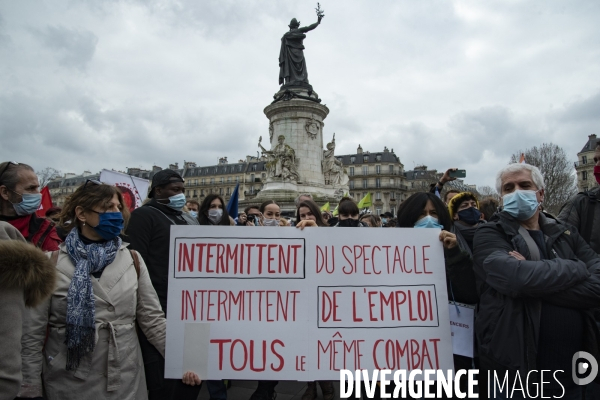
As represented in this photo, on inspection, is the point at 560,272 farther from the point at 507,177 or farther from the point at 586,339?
the point at 507,177

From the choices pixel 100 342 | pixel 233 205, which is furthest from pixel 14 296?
pixel 233 205

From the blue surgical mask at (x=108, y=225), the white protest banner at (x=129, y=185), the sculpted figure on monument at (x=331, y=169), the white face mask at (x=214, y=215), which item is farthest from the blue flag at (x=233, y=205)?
the sculpted figure on monument at (x=331, y=169)

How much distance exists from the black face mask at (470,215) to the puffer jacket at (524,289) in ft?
4.21

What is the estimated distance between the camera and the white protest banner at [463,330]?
10.2ft

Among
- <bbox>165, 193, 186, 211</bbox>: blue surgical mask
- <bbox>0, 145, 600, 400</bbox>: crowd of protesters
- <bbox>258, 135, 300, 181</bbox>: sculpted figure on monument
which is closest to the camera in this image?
<bbox>0, 145, 600, 400</bbox>: crowd of protesters

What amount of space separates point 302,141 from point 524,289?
1999 centimetres

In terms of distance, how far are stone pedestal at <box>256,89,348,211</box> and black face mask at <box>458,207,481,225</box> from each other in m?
17.1

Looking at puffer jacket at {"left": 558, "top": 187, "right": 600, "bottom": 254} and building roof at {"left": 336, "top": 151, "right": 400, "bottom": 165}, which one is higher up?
building roof at {"left": 336, "top": 151, "right": 400, "bottom": 165}

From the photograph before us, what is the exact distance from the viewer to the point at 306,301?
3156 mm

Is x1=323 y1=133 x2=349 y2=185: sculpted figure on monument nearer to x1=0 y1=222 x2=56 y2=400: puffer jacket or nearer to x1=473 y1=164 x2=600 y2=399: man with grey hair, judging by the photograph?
x1=473 y1=164 x2=600 y2=399: man with grey hair

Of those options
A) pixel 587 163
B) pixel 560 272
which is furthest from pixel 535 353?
pixel 587 163

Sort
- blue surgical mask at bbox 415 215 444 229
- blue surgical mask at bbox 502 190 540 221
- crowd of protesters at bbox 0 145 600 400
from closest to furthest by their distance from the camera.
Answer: crowd of protesters at bbox 0 145 600 400 → blue surgical mask at bbox 502 190 540 221 → blue surgical mask at bbox 415 215 444 229

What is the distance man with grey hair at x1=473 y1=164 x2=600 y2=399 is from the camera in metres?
2.42

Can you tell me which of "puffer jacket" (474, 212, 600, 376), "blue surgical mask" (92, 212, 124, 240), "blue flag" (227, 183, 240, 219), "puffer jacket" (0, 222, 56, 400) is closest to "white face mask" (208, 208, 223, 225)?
"blue flag" (227, 183, 240, 219)
